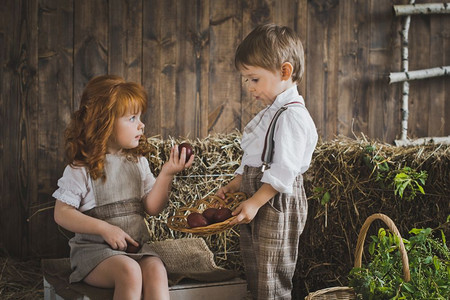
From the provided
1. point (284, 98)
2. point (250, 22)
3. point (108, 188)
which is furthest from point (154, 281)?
point (250, 22)

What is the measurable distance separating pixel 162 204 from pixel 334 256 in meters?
0.95

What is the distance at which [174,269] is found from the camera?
96.0 inches

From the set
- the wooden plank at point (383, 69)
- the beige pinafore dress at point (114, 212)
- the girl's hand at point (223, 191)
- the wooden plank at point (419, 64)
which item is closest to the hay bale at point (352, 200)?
the girl's hand at point (223, 191)

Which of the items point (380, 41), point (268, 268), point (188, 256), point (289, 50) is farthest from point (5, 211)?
point (380, 41)

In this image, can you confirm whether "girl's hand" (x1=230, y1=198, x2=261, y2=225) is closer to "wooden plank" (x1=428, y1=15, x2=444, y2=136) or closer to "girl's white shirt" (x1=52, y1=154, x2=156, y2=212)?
"girl's white shirt" (x1=52, y1=154, x2=156, y2=212)

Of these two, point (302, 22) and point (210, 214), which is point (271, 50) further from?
point (302, 22)

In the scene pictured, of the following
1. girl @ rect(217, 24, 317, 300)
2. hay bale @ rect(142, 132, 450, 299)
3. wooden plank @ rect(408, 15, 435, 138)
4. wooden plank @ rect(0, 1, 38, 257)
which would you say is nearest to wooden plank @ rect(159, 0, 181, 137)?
hay bale @ rect(142, 132, 450, 299)

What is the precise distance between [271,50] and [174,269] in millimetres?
1044

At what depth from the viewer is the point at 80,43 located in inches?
131

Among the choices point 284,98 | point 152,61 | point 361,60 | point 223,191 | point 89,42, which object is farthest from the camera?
point 361,60

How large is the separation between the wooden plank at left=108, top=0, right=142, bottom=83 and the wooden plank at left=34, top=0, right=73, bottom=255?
264mm

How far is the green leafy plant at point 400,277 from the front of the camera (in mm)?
1734

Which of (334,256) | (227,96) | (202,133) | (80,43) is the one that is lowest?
(334,256)

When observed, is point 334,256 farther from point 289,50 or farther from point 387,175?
point 289,50
